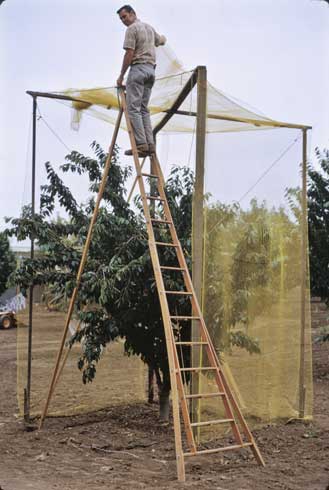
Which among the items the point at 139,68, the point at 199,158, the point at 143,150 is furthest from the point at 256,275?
the point at 139,68

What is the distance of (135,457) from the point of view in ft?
16.2

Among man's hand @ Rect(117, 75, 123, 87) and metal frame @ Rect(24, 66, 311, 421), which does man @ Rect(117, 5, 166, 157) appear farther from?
metal frame @ Rect(24, 66, 311, 421)

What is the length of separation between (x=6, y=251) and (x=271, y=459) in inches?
515

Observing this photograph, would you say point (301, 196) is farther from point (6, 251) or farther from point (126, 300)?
point (6, 251)

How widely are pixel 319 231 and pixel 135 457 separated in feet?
14.2

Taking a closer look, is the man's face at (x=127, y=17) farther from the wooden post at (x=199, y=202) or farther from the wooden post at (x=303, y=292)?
the wooden post at (x=303, y=292)

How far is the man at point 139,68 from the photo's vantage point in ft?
17.0

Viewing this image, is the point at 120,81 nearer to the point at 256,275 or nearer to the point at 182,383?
the point at 256,275

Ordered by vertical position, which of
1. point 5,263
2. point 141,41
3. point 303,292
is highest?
point 141,41

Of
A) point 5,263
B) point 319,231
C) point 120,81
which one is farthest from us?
point 5,263

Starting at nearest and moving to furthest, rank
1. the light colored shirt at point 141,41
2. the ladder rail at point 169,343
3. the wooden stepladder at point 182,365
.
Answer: the ladder rail at point 169,343, the wooden stepladder at point 182,365, the light colored shirt at point 141,41

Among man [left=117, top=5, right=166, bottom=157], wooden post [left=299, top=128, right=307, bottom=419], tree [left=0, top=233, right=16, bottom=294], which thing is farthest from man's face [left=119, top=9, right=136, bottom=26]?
tree [left=0, top=233, right=16, bottom=294]

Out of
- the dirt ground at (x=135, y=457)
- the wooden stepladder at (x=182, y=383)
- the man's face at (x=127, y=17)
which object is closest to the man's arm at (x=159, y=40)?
the man's face at (x=127, y=17)

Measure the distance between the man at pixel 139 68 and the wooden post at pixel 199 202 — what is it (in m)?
0.49
